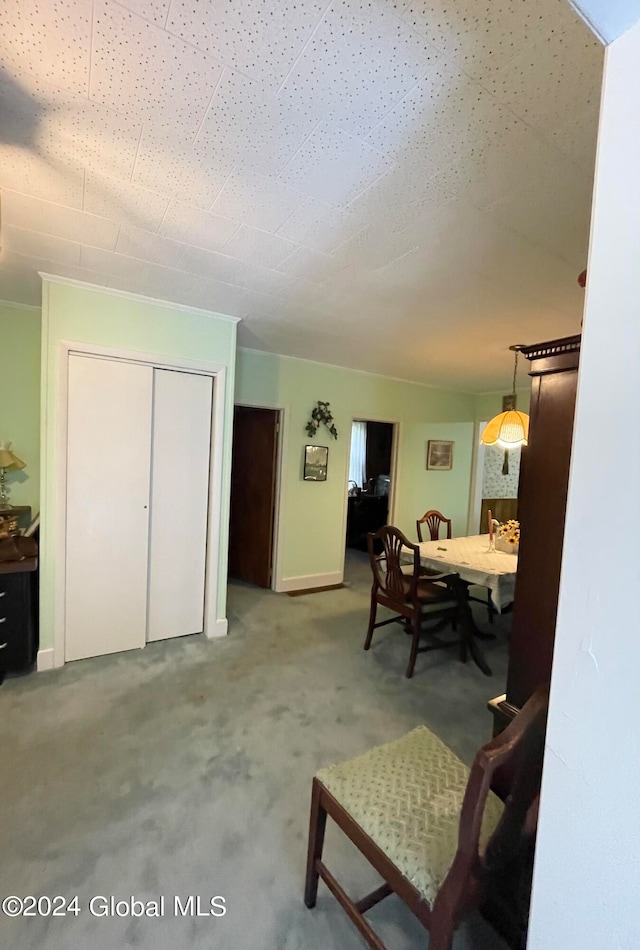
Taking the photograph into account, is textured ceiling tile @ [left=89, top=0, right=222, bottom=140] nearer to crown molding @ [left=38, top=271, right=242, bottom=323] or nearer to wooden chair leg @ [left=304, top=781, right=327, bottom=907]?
crown molding @ [left=38, top=271, right=242, bottom=323]

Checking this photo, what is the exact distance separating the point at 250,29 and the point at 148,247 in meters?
1.29

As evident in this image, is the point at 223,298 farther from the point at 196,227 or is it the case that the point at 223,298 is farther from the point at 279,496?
the point at 279,496

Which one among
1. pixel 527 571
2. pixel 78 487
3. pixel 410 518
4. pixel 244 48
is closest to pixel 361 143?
pixel 244 48

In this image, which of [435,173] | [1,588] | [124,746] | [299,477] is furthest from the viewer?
[299,477]

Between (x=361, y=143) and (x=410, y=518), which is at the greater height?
(x=361, y=143)

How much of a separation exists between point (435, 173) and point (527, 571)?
1366 mm

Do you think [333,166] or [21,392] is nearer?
A: [333,166]

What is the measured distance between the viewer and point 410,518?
17.5 ft

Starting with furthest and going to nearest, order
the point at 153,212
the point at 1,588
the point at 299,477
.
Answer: the point at 299,477 < the point at 1,588 < the point at 153,212

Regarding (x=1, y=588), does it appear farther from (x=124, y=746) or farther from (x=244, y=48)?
(x=244, y=48)

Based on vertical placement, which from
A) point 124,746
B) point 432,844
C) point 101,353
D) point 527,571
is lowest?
point 124,746

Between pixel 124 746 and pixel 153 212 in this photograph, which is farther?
pixel 124 746

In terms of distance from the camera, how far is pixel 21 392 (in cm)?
319

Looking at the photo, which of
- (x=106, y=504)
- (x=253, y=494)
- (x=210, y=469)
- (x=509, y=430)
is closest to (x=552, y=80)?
(x=509, y=430)
